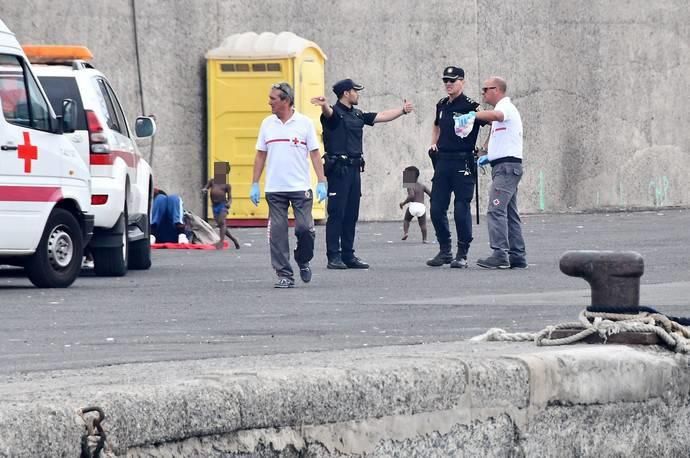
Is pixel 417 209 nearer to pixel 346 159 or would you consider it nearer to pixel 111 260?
pixel 346 159

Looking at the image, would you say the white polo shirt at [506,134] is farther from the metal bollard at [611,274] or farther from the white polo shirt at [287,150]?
the metal bollard at [611,274]

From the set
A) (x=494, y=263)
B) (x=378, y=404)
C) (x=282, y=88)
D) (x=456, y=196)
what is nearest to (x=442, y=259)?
(x=456, y=196)

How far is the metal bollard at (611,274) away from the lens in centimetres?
820

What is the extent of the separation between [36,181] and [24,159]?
0.25 metres

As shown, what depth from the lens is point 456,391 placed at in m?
6.84

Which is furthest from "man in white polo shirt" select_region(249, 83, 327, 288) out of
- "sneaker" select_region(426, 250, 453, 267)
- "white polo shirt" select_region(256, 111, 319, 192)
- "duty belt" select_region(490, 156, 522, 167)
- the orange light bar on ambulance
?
the orange light bar on ambulance

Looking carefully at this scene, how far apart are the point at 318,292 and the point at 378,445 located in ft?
27.6

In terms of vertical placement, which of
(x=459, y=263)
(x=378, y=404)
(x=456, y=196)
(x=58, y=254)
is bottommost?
(x=459, y=263)

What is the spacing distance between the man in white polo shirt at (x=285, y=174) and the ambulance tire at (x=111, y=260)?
232 cm

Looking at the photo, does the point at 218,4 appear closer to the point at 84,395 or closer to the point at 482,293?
the point at 482,293

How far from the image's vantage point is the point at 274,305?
13.5m

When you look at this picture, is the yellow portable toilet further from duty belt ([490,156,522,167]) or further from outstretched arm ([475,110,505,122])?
outstretched arm ([475,110,505,122])

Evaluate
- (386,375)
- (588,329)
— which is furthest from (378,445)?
(588,329)

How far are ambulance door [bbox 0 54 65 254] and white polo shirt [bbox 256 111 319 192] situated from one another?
166 centimetres
